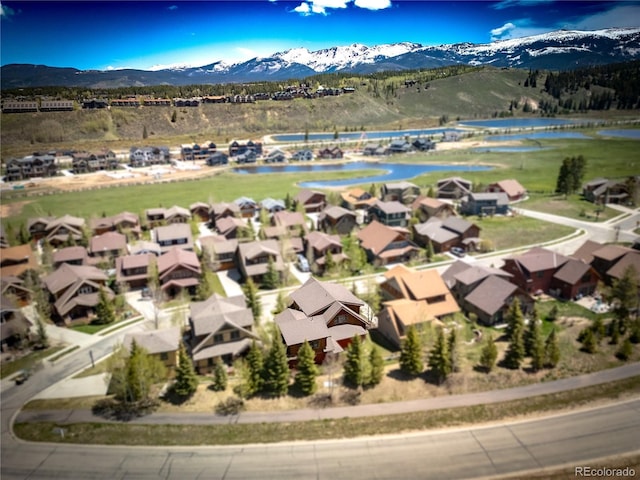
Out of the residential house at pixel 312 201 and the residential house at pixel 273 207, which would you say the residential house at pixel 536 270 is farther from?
the residential house at pixel 273 207

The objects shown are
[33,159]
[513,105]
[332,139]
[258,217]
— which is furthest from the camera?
[332,139]

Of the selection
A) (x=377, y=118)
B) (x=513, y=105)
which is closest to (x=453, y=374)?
(x=513, y=105)

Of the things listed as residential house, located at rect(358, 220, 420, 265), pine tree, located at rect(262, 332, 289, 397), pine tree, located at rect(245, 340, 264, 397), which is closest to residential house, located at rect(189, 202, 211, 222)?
residential house, located at rect(358, 220, 420, 265)

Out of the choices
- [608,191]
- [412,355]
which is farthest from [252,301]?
[608,191]

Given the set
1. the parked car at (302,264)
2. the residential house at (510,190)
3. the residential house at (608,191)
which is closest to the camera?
the parked car at (302,264)

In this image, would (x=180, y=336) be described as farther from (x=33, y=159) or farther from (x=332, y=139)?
(x=332, y=139)

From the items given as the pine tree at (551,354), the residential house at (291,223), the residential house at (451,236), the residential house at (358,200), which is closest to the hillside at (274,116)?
the residential house at (358,200)
